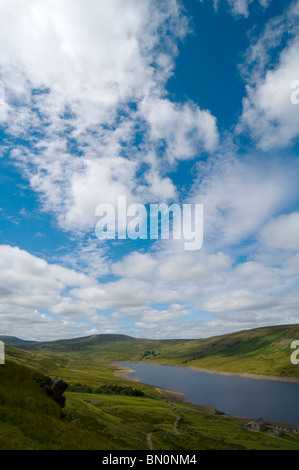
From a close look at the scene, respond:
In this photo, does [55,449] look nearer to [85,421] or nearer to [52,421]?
[52,421]

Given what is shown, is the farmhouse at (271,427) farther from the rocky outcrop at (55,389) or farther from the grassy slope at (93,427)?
the rocky outcrop at (55,389)

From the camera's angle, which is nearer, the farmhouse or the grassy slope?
the grassy slope

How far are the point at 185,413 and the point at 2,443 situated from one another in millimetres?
110212

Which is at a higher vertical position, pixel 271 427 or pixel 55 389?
pixel 55 389

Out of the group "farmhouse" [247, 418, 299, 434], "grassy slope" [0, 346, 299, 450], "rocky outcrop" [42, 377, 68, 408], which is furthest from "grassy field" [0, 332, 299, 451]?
"farmhouse" [247, 418, 299, 434]

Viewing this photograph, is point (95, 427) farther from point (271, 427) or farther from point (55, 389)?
point (271, 427)

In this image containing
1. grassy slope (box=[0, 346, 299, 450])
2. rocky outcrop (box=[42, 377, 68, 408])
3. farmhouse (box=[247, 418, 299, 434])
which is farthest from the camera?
farmhouse (box=[247, 418, 299, 434])

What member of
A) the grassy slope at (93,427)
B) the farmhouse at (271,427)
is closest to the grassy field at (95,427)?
the grassy slope at (93,427)

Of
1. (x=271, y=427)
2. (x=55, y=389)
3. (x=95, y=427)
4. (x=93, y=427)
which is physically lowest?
(x=271, y=427)

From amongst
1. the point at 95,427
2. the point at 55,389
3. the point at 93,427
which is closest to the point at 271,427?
the point at 95,427

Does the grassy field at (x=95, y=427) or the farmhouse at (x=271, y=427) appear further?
the farmhouse at (x=271, y=427)

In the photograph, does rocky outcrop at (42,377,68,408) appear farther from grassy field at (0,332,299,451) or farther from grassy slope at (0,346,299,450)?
grassy slope at (0,346,299,450)
